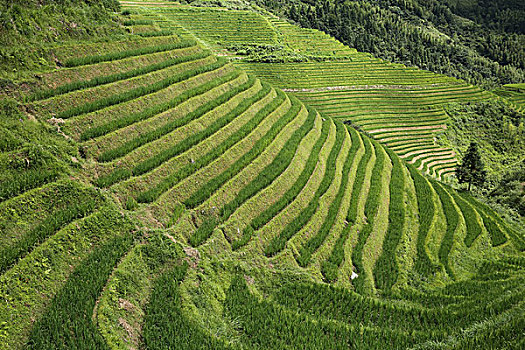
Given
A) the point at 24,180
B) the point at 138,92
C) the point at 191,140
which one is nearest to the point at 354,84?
the point at 191,140

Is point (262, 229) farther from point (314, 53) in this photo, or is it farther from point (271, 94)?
point (314, 53)

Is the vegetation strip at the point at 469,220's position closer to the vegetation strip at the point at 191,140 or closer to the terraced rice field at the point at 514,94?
the vegetation strip at the point at 191,140

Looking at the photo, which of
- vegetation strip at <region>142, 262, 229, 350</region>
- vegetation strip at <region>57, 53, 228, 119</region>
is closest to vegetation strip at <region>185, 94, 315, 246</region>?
vegetation strip at <region>142, 262, 229, 350</region>

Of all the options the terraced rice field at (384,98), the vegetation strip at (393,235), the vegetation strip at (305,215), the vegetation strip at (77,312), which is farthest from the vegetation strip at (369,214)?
the terraced rice field at (384,98)

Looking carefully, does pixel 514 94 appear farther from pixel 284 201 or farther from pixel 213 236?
pixel 213 236

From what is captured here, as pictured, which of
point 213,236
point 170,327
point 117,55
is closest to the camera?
point 170,327

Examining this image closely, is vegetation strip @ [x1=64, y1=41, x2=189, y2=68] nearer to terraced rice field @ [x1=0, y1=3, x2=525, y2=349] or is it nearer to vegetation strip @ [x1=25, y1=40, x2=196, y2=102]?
terraced rice field @ [x1=0, y1=3, x2=525, y2=349]

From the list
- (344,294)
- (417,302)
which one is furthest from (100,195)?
(417,302)
